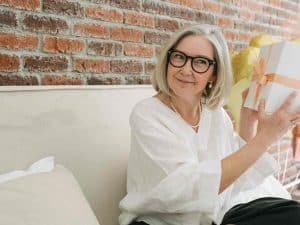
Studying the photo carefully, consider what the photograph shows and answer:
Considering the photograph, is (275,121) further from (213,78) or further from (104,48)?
(104,48)

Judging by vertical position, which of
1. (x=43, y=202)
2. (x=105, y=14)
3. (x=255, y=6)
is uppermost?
(x=255, y=6)

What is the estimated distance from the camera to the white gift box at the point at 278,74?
3.73 ft

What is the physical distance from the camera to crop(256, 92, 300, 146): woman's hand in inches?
46.6

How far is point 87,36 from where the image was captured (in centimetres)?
154

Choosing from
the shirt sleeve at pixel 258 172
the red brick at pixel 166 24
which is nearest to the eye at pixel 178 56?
Answer: the shirt sleeve at pixel 258 172

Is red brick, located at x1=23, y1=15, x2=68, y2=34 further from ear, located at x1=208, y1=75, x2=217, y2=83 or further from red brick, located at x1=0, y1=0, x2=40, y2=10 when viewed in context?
ear, located at x1=208, y1=75, x2=217, y2=83

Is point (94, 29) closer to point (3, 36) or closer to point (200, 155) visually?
point (3, 36)

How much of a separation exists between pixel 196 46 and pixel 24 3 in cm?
62

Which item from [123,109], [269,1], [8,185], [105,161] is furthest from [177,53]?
[269,1]

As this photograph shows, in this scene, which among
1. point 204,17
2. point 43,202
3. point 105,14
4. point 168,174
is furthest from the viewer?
point 204,17

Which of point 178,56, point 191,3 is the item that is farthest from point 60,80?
point 191,3

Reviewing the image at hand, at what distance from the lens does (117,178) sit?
1.42 metres

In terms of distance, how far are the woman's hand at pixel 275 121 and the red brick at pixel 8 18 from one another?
873 millimetres

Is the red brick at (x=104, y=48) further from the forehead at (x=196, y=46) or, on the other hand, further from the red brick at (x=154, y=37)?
the forehead at (x=196, y=46)
